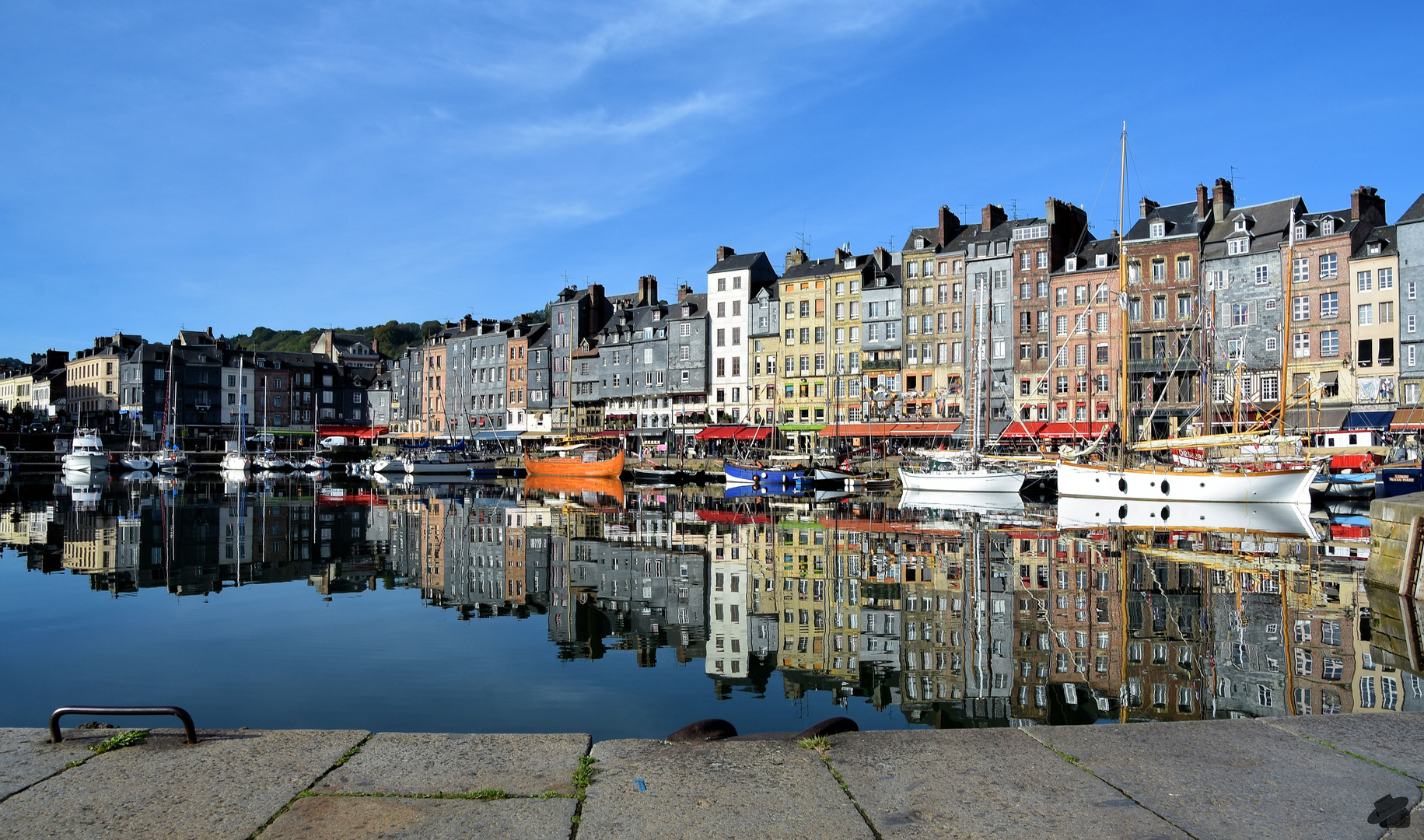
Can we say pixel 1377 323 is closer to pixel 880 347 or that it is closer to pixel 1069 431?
pixel 1069 431

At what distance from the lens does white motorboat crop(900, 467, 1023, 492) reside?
51250mm

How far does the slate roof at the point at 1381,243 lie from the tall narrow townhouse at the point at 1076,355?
1360cm

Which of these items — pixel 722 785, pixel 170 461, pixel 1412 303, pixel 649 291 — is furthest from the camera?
pixel 649 291

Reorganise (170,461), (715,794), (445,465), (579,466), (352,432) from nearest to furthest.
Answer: (715,794), (579,466), (445,465), (170,461), (352,432)

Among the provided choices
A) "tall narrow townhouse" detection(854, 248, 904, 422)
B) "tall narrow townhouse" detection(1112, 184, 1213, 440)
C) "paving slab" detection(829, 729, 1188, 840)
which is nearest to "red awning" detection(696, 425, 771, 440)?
"tall narrow townhouse" detection(854, 248, 904, 422)

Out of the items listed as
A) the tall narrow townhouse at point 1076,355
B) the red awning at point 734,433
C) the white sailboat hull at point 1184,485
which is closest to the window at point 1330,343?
the tall narrow townhouse at point 1076,355

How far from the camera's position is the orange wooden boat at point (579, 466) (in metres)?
70.9

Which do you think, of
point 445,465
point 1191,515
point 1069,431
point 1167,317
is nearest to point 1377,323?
point 1167,317

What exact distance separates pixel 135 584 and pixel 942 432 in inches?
2274

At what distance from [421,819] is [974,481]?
4879cm

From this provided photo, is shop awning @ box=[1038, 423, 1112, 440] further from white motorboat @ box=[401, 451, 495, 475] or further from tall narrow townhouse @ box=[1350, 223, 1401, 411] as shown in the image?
white motorboat @ box=[401, 451, 495, 475]

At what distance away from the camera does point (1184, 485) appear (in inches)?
1622

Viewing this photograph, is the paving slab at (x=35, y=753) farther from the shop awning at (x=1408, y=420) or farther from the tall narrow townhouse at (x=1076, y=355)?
the tall narrow townhouse at (x=1076, y=355)

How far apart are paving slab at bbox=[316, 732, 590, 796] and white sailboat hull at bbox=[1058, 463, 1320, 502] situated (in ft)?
132
